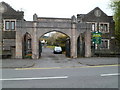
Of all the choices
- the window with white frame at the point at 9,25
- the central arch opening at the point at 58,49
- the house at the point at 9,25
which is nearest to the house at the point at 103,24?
the central arch opening at the point at 58,49

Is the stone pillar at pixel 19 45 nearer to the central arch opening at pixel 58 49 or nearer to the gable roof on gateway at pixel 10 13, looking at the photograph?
the central arch opening at pixel 58 49

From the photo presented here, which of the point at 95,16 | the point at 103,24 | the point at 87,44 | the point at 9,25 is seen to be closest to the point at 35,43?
the point at 87,44

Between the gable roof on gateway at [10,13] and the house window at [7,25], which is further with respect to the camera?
the gable roof on gateway at [10,13]

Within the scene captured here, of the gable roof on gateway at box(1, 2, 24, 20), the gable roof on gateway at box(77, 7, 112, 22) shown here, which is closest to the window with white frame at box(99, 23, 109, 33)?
the gable roof on gateway at box(77, 7, 112, 22)

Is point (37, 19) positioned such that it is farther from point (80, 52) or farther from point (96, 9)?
point (96, 9)

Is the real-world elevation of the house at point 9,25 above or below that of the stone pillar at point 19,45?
above

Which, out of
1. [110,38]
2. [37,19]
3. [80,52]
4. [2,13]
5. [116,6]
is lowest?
[80,52]

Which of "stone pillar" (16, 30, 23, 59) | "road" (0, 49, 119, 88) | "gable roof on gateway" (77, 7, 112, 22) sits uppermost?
"gable roof on gateway" (77, 7, 112, 22)

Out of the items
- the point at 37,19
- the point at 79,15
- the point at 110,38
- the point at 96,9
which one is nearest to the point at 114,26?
the point at 110,38

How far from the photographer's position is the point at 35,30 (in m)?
22.4

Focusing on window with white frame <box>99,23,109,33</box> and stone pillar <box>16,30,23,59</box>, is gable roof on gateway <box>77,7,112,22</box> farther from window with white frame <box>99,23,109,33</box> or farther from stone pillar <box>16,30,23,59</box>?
stone pillar <box>16,30,23,59</box>

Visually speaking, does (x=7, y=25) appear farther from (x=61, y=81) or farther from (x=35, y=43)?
(x=61, y=81)

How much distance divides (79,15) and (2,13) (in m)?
15.4

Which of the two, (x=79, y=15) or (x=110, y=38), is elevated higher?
(x=79, y=15)
